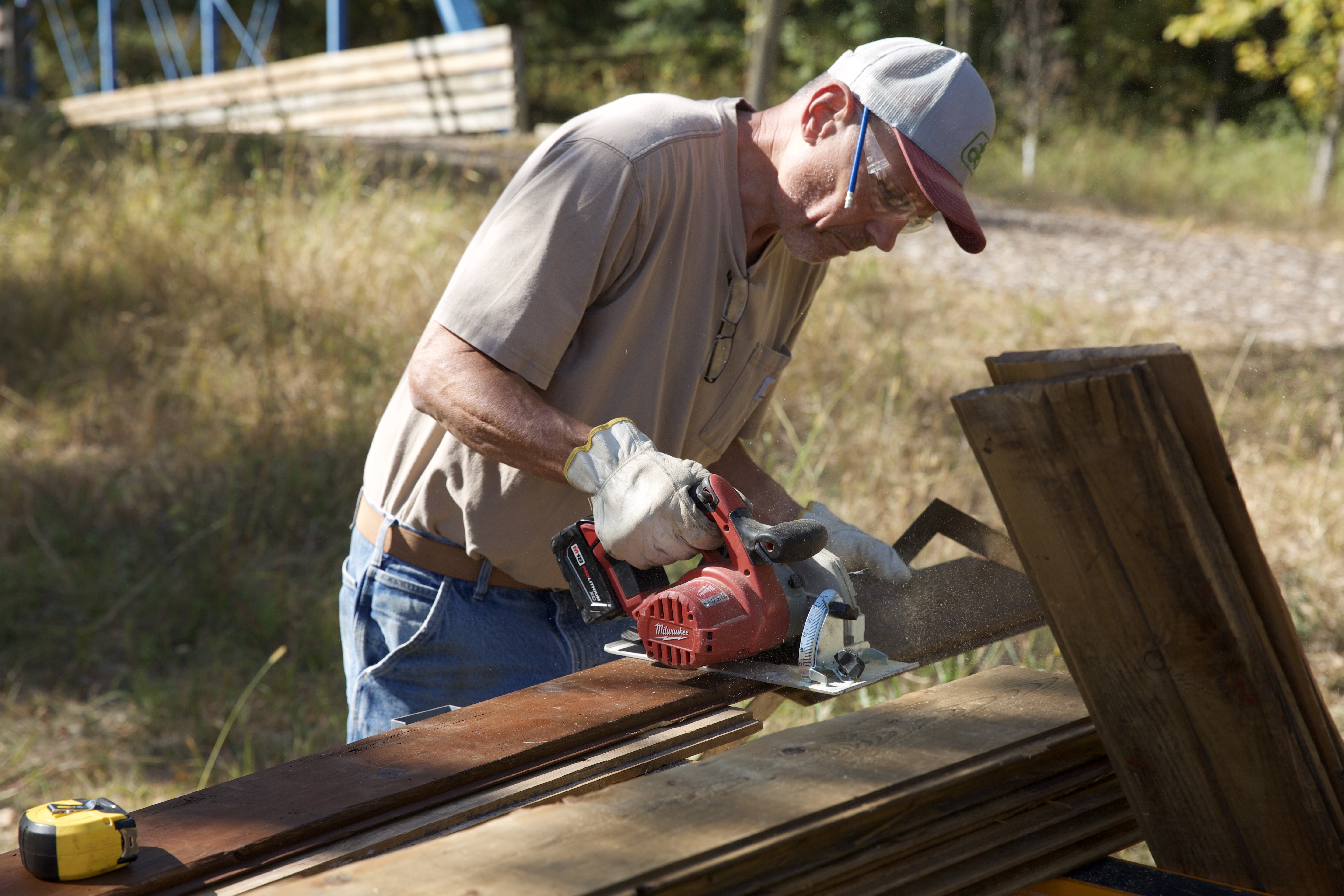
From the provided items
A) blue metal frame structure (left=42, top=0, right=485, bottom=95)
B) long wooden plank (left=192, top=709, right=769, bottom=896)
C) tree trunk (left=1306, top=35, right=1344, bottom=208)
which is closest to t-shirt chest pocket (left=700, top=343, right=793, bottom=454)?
long wooden plank (left=192, top=709, right=769, bottom=896)

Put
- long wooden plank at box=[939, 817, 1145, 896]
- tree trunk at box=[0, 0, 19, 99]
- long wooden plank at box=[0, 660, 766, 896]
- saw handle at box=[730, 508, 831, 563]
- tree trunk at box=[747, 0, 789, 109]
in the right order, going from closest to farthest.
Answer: long wooden plank at box=[0, 660, 766, 896] → long wooden plank at box=[939, 817, 1145, 896] → saw handle at box=[730, 508, 831, 563] → tree trunk at box=[747, 0, 789, 109] → tree trunk at box=[0, 0, 19, 99]

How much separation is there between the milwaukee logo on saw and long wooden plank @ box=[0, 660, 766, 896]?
0.25 feet

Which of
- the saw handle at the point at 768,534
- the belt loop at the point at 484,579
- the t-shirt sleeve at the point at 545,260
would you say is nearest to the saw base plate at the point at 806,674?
the saw handle at the point at 768,534

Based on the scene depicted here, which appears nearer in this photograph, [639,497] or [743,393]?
[639,497]

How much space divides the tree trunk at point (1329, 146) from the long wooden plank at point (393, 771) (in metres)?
10.6

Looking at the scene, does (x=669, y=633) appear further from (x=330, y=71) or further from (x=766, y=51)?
(x=330, y=71)

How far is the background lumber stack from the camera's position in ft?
31.0

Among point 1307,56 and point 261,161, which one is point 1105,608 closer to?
point 261,161

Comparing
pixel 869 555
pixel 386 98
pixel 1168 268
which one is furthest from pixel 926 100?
pixel 386 98

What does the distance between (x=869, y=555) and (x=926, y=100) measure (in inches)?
34.3

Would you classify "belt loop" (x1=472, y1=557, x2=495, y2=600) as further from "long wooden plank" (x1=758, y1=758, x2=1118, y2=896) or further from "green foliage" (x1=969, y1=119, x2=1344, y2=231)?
"green foliage" (x1=969, y1=119, x2=1344, y2=231)

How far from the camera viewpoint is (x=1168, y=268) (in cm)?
754

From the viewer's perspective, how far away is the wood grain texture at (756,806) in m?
1.08

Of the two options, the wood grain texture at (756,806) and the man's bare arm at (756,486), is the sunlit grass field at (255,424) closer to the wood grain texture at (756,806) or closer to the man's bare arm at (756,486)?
the man's bare arm at (756,486)
